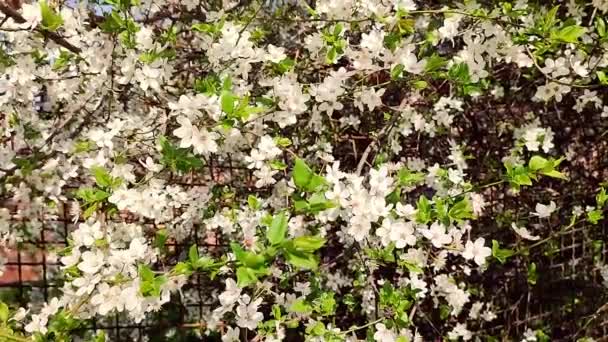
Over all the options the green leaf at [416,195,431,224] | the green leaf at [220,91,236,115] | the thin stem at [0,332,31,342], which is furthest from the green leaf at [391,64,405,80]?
the thin stem at [0,332,31,342]

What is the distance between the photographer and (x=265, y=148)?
1.96 m

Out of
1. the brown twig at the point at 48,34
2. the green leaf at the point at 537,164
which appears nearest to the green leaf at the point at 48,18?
the brown twig at the point at 48,34

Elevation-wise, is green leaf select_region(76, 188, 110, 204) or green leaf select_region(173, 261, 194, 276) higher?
green leaf select_region(76, 188, 110, 204)

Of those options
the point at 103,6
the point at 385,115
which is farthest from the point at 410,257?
the point at 103,6

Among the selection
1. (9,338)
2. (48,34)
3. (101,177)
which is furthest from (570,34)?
(9,338)

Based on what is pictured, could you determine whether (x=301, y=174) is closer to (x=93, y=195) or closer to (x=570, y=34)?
(x=93, y=195)

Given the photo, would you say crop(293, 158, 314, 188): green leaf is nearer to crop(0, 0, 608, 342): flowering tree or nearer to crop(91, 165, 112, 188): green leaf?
crop(0, 0, 608, 342): flowering tree

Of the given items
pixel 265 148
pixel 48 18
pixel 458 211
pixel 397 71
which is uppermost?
pixel 48 18

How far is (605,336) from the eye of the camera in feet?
10.8

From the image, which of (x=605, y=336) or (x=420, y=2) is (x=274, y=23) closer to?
(x=420, y=2)

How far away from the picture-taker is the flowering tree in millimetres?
1731

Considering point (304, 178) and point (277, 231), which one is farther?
point (304, 178)

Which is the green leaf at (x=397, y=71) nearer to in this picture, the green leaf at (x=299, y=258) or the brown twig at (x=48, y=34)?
the green leaf at (x=299, y=258)

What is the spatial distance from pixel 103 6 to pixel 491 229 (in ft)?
5.27
